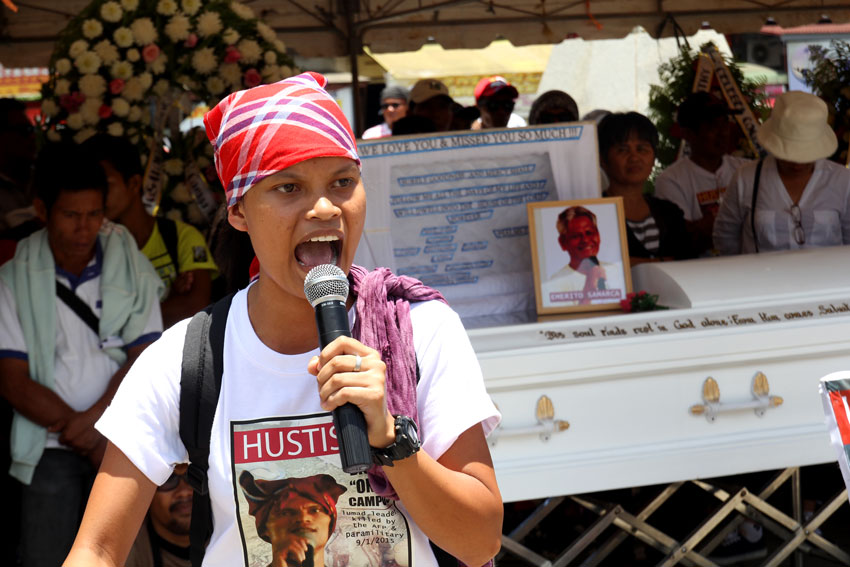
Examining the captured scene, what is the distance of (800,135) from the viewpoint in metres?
4.34

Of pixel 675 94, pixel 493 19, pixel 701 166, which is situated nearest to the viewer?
pixel 701 166

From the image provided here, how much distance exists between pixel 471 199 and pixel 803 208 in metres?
1.57

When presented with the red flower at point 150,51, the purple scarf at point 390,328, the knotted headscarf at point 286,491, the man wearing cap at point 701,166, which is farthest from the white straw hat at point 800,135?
the knotted headscarf at point 286,491

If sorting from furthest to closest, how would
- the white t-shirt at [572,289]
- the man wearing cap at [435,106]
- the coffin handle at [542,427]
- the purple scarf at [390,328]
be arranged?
the man wearing cap at [435,106]
the white t-shirt at [572,289]
the coffin handle at [542,427]
the purple scarf at [390,328]

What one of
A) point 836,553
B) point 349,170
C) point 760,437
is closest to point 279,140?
point 349,170

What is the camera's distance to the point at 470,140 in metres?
3.79

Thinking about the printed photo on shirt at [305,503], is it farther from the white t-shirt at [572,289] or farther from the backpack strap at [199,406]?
the white t-shirt at [572,289]

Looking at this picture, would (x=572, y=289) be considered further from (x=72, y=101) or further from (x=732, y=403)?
(x=72, y=101)

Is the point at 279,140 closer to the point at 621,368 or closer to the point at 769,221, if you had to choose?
the point at 621,368

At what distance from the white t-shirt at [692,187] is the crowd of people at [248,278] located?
0.01m

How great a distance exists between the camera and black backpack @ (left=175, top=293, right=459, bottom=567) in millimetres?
1465

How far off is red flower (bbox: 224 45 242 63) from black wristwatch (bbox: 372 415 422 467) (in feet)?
10.5

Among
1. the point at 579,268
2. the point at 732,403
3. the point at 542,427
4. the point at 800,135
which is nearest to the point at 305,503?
the point at 542,427

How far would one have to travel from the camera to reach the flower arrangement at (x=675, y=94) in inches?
292
